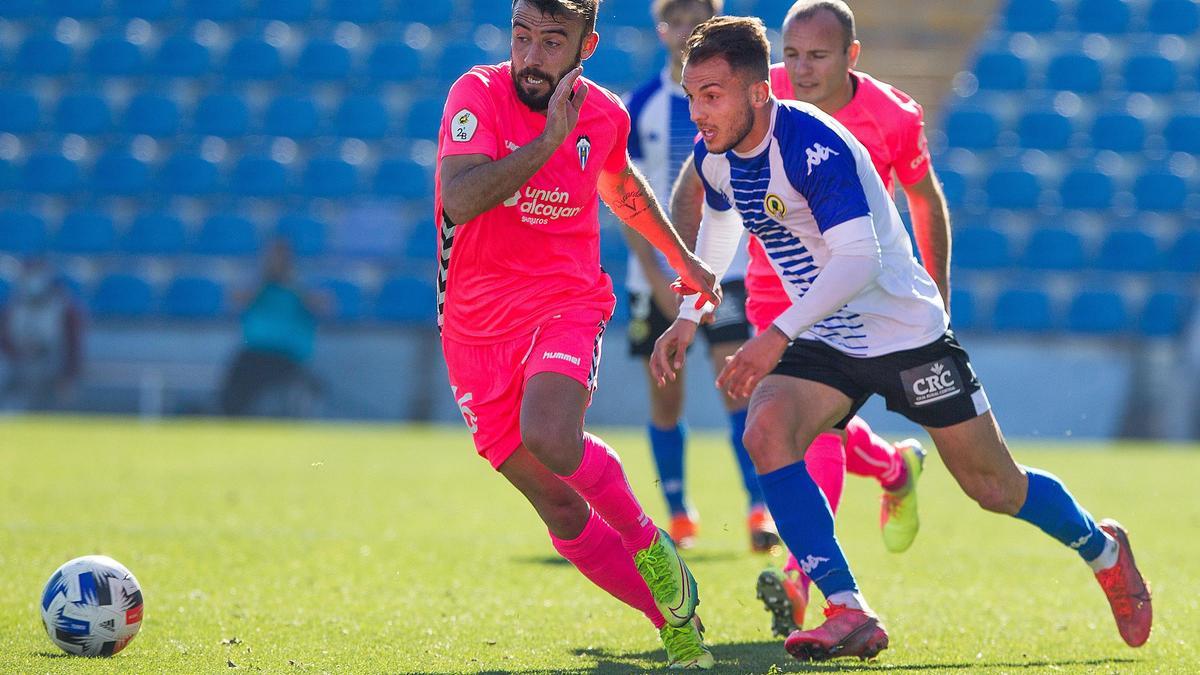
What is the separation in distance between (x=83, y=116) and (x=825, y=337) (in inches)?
602

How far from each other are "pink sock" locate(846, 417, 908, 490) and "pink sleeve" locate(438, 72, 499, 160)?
2031 millimetres

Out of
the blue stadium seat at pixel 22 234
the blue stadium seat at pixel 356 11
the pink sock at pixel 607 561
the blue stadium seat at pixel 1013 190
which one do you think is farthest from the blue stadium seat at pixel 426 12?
the pink sock at pixel 607 561

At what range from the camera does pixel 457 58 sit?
1781 centimetres

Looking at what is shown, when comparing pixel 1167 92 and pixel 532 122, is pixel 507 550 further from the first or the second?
pixel 1167 92

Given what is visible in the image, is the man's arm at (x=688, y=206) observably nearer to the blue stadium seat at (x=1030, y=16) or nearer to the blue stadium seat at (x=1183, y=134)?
the blue stadium seat at (x=1183, y=134)

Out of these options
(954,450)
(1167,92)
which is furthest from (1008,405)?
(954,450)

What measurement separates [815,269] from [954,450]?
698mm

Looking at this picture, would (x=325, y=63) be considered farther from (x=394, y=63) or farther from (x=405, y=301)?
(x=405, y=301)

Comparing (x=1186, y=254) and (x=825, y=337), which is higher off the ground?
(x=825, y=337)

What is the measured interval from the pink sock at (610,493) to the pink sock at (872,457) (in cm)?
149

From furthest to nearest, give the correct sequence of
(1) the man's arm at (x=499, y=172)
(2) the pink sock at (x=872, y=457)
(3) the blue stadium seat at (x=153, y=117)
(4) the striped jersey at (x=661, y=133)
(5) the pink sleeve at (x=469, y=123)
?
(3) the blue stadium seat at (x=153, y=117)
(4) the striped jersey at (x=661, y=133)
(2) the pink sock at (x=872, y=457)
(5) the pink sleeve at (x=469, y=123)
(1) the man's arm at (x=499, y=172)

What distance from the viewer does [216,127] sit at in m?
17.7

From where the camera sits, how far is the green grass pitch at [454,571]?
14.6 feet

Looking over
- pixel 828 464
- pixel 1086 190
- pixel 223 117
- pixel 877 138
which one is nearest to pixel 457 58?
pixel 223 117
